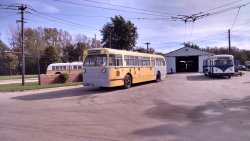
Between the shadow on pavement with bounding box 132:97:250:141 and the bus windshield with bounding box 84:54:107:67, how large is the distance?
6720mm

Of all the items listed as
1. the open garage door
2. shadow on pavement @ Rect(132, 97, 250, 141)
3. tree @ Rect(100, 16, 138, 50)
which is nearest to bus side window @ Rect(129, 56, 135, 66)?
shadow on pavement @ Rect(132, 97, 250, 141)

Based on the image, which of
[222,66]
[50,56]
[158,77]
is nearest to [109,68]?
[158,77]

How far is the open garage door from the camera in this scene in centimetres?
5935

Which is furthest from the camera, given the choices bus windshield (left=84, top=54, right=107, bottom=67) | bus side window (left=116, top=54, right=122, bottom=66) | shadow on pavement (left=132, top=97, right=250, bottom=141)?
bus side window (left=116, top=54, right=122, bottom=66)

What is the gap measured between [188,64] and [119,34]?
21.3m

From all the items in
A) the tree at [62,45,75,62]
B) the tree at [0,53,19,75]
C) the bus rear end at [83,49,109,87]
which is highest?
the tree at [62,45,75,62]

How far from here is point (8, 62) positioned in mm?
65625

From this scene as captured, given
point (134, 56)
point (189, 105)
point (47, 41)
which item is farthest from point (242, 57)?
point (189, 105)

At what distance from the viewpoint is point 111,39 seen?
55750 millimetres

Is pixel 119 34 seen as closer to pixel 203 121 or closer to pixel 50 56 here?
pixel 50 56

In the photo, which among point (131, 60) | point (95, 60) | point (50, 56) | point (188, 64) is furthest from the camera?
point (188, 64)

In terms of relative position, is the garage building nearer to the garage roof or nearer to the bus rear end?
the garage roof

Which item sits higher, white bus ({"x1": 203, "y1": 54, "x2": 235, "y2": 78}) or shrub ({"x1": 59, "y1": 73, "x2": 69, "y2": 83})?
white bus ({"x1": 203, "y1": 54, "x2": 235, "y2": 78})

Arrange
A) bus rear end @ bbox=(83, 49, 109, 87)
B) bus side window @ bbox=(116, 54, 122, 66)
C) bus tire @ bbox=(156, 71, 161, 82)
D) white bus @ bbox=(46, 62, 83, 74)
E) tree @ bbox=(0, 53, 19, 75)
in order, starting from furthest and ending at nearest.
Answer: tree @ bbox=(0, 53, 19, 75), white bus @ bbox=(46, 62, 83, 74), bus tire @ bbox=(156, 71, 161, 82), bus side window @ bbox=(116, 54, 122, 66), bus rear end @ bbox=(83, 49, 109, 87)
